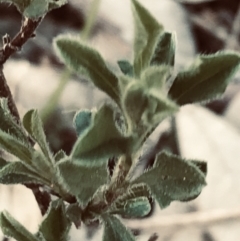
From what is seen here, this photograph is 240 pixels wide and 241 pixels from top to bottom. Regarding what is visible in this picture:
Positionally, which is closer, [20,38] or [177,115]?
[20,38]

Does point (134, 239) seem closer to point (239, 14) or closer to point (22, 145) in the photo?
point (22, 145)

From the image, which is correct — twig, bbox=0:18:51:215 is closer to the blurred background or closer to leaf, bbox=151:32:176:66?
leaf, bbox=151:32:176:66

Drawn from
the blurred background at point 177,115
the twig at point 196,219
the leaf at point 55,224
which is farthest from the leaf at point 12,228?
the twig at point 196,219

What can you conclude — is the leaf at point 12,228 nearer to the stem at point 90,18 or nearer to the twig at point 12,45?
the twig at point 12,45

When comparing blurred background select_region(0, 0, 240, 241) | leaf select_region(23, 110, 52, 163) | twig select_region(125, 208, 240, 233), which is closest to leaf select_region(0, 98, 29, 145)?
leaf select_region(23, 110, 52, 163)

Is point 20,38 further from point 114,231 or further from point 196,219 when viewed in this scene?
point 196,219

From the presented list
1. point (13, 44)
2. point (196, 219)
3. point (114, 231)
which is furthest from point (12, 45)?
point (196, 219)
